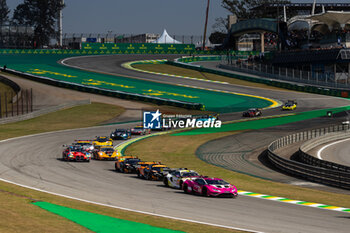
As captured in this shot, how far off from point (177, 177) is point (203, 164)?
34.8 ft

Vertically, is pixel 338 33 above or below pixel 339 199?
above

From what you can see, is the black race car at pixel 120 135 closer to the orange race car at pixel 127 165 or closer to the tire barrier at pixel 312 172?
the tire barrier at pixel 312 172

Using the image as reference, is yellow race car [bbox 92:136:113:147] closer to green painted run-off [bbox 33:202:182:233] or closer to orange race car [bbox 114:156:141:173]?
orange race car [bbox 114:156:141:173]

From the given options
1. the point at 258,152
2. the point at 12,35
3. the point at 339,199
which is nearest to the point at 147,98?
the point at 258,152

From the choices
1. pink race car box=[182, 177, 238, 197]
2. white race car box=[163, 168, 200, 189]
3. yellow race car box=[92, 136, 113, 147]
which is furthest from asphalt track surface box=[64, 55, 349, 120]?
pink race car box=[182, 177, 238, 197]

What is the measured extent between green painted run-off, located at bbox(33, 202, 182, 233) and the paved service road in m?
2.47

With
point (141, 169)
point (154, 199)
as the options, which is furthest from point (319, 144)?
point (154, 199)

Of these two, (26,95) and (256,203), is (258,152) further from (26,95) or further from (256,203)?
(26,95)

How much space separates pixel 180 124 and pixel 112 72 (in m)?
46.2

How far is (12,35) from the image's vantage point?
485 ft

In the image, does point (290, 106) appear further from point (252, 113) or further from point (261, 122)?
point (261, 122)

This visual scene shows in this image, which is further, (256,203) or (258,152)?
(258,152)

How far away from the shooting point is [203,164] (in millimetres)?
37500

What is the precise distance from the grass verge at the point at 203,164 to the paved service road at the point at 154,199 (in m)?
2.99
